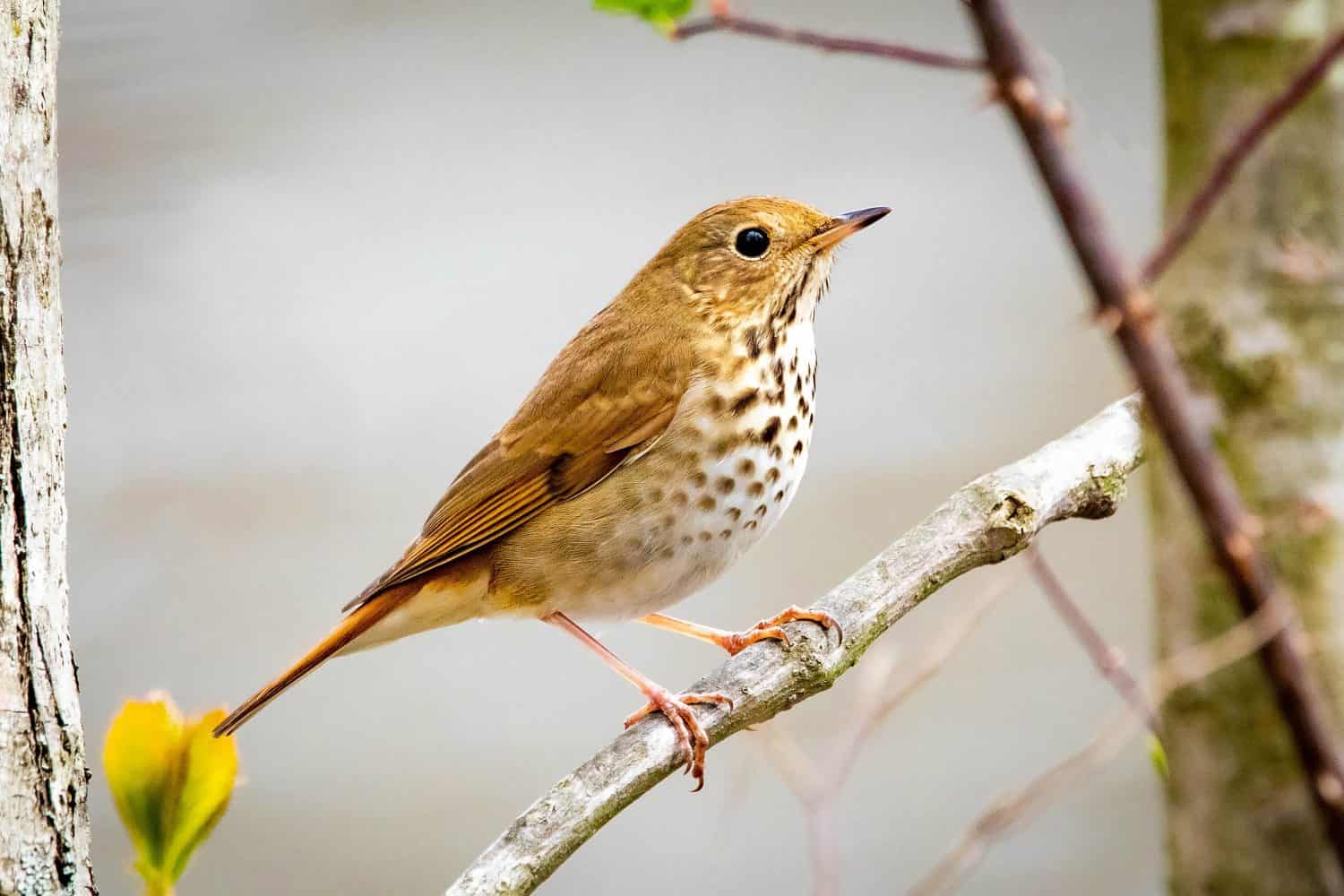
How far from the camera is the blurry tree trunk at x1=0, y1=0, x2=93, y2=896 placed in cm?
151

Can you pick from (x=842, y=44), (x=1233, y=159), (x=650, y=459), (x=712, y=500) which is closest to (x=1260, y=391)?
(x=1233, y=159)

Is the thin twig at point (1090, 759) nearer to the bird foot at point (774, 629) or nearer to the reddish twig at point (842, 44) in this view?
the reddish twig at point (842, 44)

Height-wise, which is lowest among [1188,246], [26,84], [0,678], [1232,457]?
[1232,457]

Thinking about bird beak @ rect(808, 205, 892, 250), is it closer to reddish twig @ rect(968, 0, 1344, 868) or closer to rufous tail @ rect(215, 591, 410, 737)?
rufous tail @ rect(215, 591, 410, 737)

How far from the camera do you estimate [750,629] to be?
2488 mm

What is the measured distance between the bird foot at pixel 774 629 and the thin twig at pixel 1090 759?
699 millimetres

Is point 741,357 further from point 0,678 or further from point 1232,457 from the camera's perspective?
point 1232,457

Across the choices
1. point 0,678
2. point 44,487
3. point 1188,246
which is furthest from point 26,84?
point 1188,246

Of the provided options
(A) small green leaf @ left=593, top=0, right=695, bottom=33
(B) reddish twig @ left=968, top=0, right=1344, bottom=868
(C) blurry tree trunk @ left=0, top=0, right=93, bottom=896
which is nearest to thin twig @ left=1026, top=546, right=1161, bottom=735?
(B) reddish twig @ left=968, top=0, right=1344, bottom=868

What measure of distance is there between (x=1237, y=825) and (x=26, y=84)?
1356 millimetres

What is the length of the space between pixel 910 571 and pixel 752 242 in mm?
863

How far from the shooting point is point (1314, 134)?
2.94 ft

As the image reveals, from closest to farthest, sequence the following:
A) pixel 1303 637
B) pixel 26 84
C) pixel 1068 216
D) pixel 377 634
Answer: pixel 1068 216 < pixel 1303 637 < pixel 26 84 < pixel 377 634

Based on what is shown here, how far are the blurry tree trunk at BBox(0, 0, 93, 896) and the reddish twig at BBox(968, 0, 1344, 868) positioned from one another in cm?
116
